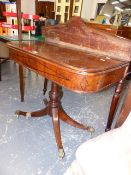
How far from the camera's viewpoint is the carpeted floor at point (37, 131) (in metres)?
1.34

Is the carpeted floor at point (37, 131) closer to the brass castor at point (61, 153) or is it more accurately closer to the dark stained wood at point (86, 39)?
the brass castor at point (61, 153)

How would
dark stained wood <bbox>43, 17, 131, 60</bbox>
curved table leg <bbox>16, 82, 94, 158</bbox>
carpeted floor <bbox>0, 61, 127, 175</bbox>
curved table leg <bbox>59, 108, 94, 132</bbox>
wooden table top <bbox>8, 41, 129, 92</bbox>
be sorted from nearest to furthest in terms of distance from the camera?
wooden table top <bbox>8, 41, 129, 92</bbox>
dark stained wood <bbox>43, 17, 131, 60</bbox>
carpeted floor <bbox>0, 61, 127, 175</bbox>
curved table leg <bbox>16, 82, 94, 158</bbox>
curved table leg <bbox>59, 108, 94, 132</bbox>

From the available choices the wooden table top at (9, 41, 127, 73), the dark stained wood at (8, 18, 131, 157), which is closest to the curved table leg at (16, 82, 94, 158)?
the dark stained wood at (8, 18, 131, 157)

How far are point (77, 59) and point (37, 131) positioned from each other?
885 millimetres

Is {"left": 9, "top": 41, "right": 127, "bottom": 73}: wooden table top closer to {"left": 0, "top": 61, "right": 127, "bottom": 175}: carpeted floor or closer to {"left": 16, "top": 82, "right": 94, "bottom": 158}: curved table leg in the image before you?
{"left": 16, "top": 82, "right": 94, "bottom": 158}: curved table leg

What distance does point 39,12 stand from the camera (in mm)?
3076

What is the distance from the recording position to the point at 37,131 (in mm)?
1700

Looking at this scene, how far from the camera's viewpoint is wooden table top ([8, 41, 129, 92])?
1.00 metres

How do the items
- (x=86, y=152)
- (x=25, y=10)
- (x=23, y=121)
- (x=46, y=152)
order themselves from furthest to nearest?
(x=25, y=10)
(x=23, y=121)
(x=46, y=152)
(x=86, y=152)

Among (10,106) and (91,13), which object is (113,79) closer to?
(10,106)

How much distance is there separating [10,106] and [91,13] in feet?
8.69

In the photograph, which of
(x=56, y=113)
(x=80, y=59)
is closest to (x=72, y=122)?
(x=56, y=113)

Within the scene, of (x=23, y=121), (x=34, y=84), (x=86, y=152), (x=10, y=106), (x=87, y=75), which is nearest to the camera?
(x=86, y=152)

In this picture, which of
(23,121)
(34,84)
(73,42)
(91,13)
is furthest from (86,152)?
(91,13)
